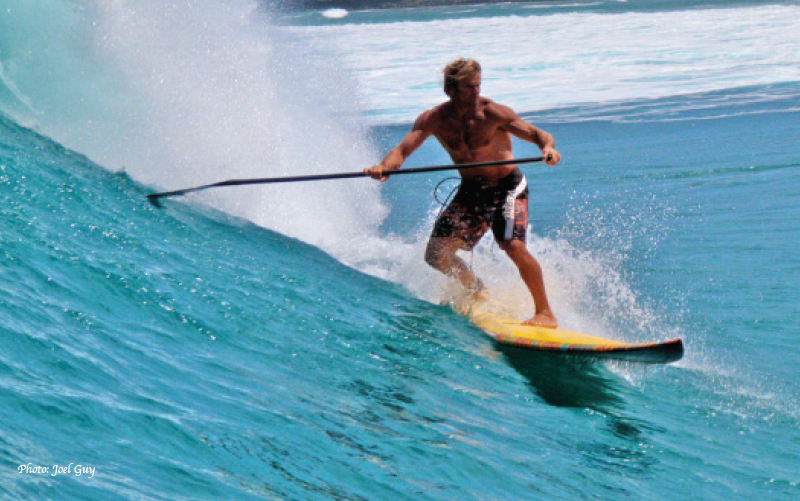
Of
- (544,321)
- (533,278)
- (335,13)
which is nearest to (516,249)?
(533,278)

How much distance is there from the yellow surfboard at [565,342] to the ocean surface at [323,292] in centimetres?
11

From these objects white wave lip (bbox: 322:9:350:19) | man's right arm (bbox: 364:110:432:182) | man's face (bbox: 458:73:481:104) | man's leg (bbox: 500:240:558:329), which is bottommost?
man's leg (bbox: 500:240:558:329)

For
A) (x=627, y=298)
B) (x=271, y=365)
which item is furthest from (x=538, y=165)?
(x=271, y=365)

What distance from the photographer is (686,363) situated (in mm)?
5387

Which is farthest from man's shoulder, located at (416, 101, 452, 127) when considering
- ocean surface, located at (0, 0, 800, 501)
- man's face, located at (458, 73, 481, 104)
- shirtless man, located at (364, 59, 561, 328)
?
ocean surface, located at (0, 0, 800, 501)

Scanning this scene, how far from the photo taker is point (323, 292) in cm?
667

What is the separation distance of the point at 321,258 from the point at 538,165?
470 cm

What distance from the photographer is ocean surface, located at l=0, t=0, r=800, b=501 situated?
3.86 m

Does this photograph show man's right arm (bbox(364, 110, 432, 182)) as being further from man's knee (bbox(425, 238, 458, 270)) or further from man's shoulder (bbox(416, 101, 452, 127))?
man's knee (bbox(425, 238, 458, 270))

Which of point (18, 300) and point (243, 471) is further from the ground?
point (18, 300)

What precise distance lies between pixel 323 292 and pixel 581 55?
1906 centimetres

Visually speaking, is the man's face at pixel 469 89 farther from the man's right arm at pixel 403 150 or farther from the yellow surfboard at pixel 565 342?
the yellow surfboard at pixel 565 342

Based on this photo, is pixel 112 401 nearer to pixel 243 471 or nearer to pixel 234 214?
pixel 243 471

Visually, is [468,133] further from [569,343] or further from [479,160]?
[569,343]
